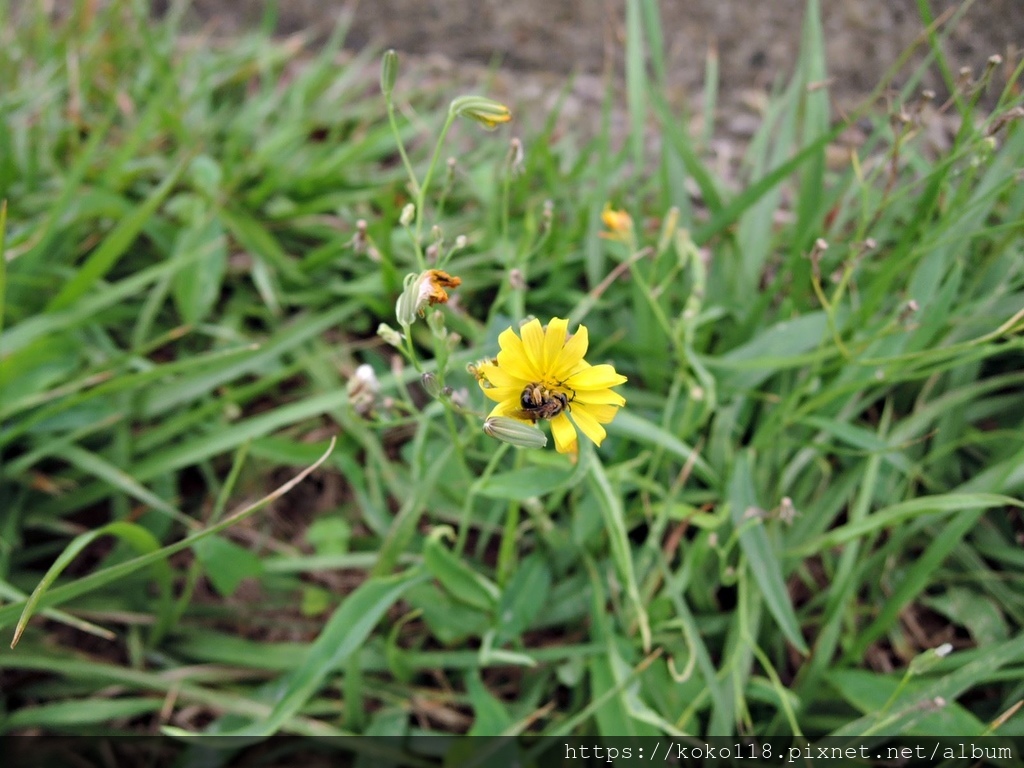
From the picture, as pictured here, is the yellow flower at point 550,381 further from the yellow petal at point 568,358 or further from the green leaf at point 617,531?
the green leaf at point 617,531

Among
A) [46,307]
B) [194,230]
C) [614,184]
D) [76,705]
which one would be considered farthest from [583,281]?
[76,705]

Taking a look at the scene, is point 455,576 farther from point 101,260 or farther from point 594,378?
point 101,260

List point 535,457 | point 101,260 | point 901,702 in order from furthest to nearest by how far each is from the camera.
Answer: point 101,260 → point 535,457 → point 901,702

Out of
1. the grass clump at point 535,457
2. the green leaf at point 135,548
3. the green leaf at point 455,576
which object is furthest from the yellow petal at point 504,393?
the green leaf at point 135,548

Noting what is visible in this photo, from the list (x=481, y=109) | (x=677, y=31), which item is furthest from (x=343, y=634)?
(x=677, y=31)

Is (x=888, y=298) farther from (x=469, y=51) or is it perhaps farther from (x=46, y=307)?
(x=46, y=307)

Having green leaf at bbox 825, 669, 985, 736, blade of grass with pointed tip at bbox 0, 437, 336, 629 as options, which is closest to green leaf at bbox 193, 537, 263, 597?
blade of grass with pointed tip at bbox 0, 437, 336, 629
